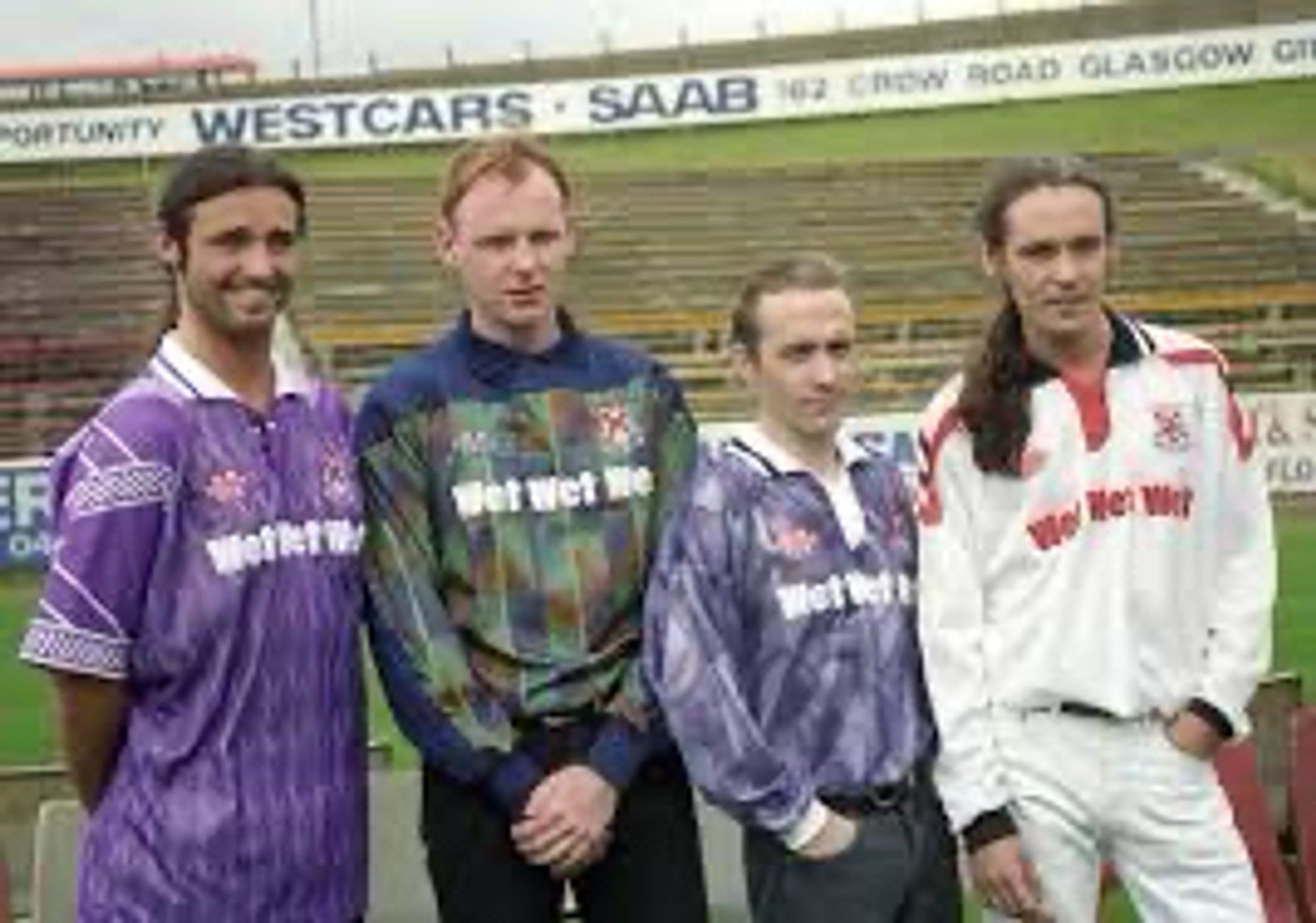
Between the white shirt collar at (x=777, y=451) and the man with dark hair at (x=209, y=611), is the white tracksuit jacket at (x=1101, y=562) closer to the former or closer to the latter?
the white shirt collar at (x=777, y=451)

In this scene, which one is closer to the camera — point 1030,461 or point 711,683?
point 711,683

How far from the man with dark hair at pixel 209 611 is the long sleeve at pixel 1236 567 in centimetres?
121

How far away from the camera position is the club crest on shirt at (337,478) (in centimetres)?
262

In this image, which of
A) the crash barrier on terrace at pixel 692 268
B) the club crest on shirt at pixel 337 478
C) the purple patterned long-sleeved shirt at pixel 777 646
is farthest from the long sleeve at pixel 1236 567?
the crash barrier on terrace at pixel 692 268

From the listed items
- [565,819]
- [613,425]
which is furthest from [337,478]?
[565,819]

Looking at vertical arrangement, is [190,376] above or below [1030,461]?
above

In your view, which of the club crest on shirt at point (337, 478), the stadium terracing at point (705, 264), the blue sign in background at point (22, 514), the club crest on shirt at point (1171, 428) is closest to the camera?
the club crest on shirt at point (337, 478)

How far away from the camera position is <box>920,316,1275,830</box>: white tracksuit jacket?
2.78 metres

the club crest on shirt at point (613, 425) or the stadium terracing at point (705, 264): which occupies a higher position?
the stadium terracing at point (705, 264)

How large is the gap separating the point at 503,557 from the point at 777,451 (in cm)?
43

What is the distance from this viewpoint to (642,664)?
9.10 feet

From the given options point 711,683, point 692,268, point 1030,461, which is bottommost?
point 711,683

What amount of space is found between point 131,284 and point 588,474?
17500 millimetres

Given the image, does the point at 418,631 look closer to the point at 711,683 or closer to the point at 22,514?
the point at 711,683
